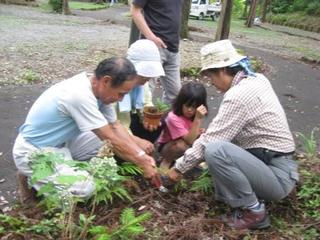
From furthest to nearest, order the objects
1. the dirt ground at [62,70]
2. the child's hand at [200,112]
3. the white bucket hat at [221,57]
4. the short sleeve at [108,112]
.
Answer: the dirt ground at [62,70] < the child's hand at [200,112] < the short sleeve at [108,112] < the white bucket hat at [221,57]

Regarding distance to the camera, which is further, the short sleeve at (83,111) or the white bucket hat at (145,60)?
the white bucket hat at (145,60)

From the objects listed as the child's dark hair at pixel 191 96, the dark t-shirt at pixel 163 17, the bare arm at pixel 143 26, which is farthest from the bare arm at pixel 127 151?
the dark t-shirt at pixel 163 17

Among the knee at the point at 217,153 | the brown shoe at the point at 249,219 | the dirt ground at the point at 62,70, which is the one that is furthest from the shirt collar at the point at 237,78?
the dirt ground at the point at 62,70

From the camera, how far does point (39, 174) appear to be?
2430mm

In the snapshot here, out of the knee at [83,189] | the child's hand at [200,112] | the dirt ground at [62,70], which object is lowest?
the dirt ground at [62,70]

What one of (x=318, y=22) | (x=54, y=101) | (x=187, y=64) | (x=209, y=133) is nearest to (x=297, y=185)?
(x=209, y=133)

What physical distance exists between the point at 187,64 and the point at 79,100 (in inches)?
245

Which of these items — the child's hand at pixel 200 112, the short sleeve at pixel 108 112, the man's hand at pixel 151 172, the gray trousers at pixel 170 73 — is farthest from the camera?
the gray trousers at pixel 170 73

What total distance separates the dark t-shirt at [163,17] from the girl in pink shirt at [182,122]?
0.88 metres

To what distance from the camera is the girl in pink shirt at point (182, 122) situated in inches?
155

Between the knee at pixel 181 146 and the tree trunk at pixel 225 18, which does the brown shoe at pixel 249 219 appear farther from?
the tree trunk at pixel 225 18

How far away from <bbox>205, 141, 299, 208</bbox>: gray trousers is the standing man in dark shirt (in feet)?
5.97

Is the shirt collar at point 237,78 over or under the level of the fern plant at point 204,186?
over

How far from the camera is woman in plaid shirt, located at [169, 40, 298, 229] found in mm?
2959
